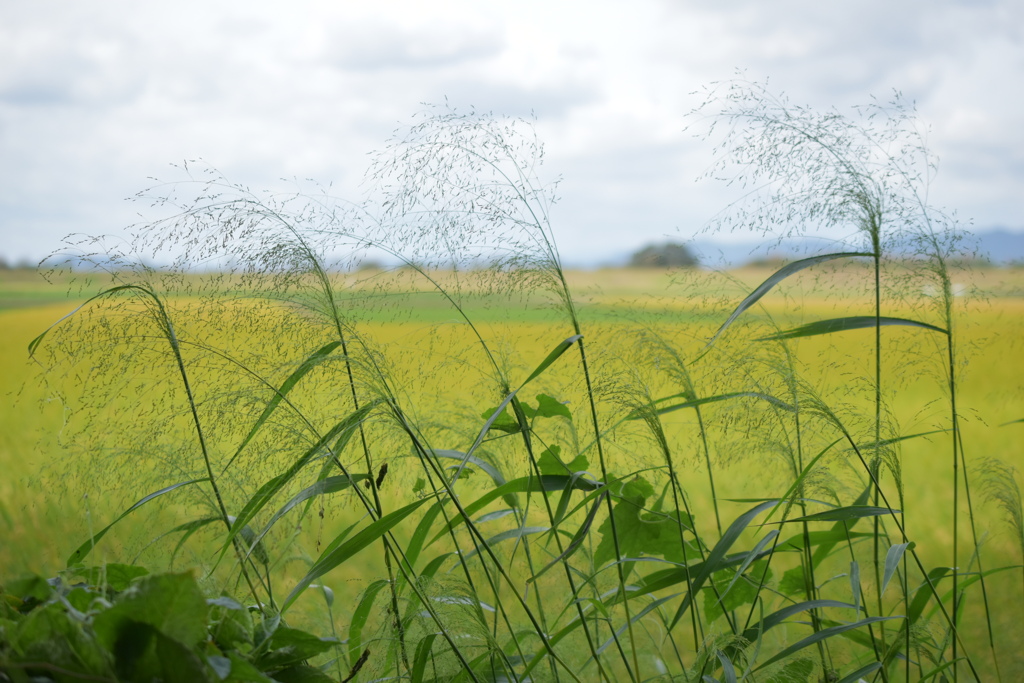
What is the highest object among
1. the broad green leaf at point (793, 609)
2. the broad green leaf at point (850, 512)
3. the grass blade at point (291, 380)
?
the grass blade at point (291, 380)

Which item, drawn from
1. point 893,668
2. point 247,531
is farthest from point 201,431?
point 893,668

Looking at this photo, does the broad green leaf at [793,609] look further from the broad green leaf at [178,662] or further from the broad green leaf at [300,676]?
the broad green leaf at [178,662]

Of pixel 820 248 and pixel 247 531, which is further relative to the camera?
pixel 820 248

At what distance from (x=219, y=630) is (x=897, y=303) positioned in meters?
1.09

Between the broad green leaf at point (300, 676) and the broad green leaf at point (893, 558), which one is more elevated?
the broad green leaf at point (893, 558)

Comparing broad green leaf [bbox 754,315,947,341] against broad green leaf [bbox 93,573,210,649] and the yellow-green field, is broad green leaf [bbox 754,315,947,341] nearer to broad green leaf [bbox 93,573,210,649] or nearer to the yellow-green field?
the yellow-green field

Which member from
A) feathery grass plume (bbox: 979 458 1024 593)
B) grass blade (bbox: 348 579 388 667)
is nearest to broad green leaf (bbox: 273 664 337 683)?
grass blade (bbox: 348 579 388 667)

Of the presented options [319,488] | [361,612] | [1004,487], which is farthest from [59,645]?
[1004,487]

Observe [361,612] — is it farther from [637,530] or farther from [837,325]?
[837,325]

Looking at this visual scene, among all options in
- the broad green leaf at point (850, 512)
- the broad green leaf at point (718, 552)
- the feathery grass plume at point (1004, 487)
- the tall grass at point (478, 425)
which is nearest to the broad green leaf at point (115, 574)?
the tall grass at point (478, 425)

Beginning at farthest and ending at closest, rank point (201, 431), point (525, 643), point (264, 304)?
1. point (525, 643)
2. point (264, 304)
3. point (201, 431)

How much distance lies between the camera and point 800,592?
4.17 feet

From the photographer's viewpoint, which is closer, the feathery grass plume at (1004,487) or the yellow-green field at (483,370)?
the yellow-green field at (483,370)

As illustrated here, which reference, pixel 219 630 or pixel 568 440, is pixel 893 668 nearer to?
pixel 568 440
